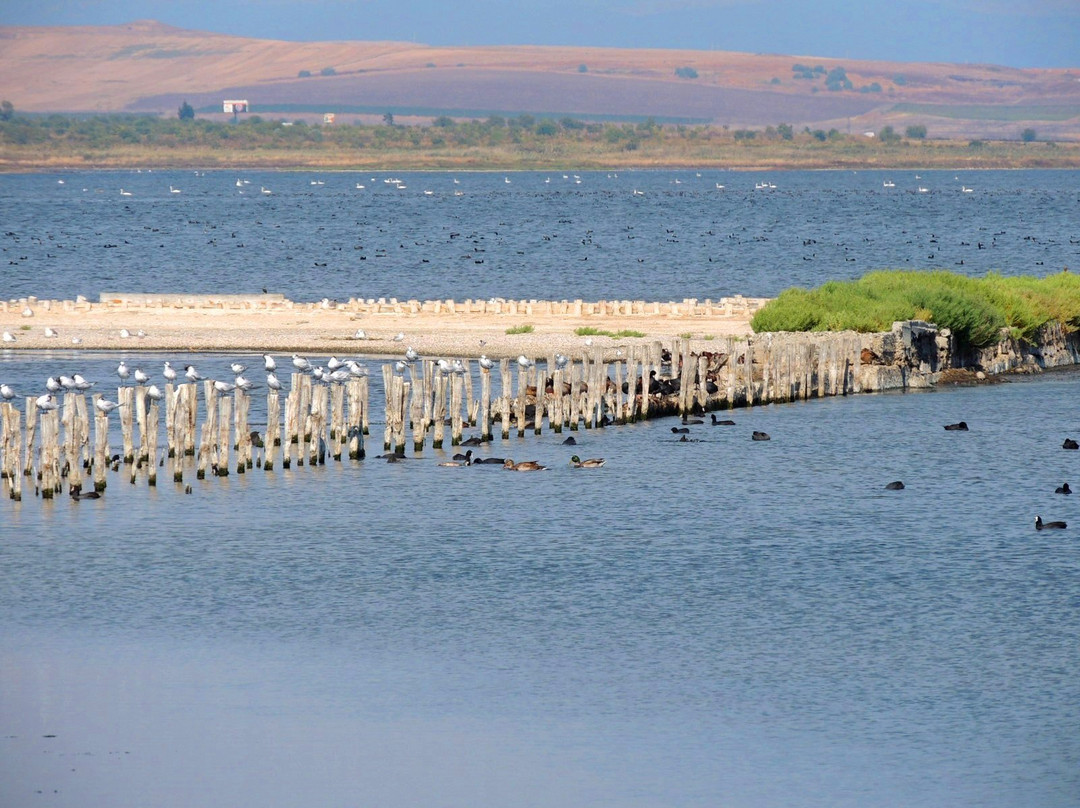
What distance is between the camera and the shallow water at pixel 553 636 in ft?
50.5

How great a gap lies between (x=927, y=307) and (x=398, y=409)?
16494 mm

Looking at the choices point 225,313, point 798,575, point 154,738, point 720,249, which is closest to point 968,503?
point 798,575

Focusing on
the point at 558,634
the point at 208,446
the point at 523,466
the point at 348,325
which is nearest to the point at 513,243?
the point at 348,325

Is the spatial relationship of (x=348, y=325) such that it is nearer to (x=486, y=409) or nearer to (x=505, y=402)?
(x=486, y=409)

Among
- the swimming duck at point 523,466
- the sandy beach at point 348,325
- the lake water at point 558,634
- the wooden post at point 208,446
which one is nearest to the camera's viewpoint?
the lake water at point 558,634

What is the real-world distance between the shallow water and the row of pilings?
0.65 metres

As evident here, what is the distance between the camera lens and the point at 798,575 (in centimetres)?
2283

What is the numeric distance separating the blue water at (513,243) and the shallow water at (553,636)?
38639 millimetres

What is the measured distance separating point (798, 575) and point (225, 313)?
32733mm

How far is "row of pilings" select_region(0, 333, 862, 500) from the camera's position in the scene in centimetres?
2698

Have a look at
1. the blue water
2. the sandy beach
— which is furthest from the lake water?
the blue water

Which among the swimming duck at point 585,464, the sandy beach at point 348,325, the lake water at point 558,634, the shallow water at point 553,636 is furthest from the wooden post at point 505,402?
the sandy beach at point 348,325

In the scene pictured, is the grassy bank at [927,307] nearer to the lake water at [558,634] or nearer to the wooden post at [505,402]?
the lake water at [558,634]

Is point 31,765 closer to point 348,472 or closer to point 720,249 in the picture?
point 348,472
